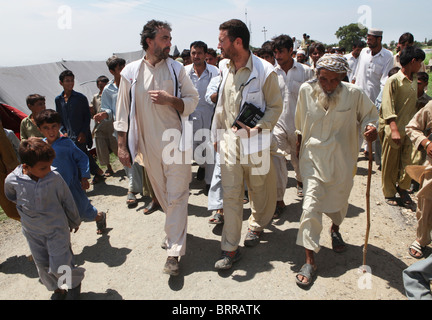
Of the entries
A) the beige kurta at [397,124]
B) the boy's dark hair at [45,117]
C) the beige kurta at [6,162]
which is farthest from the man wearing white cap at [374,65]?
the beige kurta at [6,162]

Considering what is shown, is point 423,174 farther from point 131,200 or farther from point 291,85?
point 131,200

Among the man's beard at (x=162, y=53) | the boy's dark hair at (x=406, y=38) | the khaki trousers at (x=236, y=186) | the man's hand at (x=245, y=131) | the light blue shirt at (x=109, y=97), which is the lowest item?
the khaki trousers at (x=236, y=186)

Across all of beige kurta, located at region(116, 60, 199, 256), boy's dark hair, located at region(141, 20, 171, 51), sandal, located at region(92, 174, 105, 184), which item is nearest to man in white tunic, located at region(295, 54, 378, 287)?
beige kurta, located at region(116, 60, 199, 256)

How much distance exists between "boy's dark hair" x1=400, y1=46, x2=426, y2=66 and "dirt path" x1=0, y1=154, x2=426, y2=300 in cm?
196

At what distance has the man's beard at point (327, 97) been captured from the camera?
10.7 ft

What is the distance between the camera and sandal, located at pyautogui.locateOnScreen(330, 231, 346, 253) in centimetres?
363

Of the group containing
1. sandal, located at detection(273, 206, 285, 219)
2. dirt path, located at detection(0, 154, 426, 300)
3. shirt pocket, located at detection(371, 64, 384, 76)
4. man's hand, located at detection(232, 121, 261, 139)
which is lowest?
dirt path, located at detection(0, 154, 426, 300)

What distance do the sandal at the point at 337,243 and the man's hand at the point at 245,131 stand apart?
1.46 metres

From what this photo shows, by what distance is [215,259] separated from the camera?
12.1 ft

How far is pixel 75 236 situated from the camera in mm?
4480

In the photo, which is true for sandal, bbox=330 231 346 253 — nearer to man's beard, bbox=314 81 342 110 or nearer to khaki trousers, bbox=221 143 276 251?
khaki trousers, bbox=221 143 276 251

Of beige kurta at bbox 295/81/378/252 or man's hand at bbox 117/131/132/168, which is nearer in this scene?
beige kurta at bbox 295/81/378/252

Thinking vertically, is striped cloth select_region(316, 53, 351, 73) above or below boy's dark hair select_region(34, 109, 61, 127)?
above

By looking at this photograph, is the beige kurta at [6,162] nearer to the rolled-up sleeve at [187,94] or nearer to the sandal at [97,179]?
the rolled-up sleeve at [187,94]
